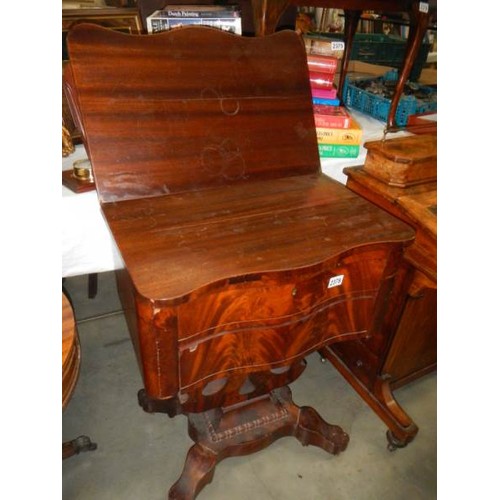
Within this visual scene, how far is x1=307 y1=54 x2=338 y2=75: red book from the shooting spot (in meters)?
1.42

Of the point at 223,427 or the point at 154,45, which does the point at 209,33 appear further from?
the point at 223,427

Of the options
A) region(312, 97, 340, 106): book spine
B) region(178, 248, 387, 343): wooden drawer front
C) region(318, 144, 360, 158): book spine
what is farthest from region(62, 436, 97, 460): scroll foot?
region(312, 97, 340, 106): book spine

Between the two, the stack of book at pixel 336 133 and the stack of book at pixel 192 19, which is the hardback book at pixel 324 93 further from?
the stack of book at pixel 192 19

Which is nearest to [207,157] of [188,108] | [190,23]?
[188,108]

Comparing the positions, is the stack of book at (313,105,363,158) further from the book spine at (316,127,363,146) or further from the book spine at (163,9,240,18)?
the book spine at (163,9,240,18)

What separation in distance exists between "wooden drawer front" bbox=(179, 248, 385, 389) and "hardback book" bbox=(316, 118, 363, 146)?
62 cm

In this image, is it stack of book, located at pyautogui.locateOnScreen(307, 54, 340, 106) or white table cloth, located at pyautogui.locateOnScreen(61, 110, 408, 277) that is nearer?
white table cloth, located at pyautogui.locateOnScreen(61, 110, 408, 277)

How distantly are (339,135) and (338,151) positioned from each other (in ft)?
0.18

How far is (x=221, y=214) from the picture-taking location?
37.4 inches

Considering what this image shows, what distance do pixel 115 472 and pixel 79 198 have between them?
0.92 meters

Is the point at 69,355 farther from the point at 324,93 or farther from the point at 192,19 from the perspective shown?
the point at 324,93

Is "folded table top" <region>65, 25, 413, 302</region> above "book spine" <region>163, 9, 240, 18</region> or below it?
below

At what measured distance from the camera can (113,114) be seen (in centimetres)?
93

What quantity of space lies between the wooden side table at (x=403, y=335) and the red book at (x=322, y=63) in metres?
0.39
